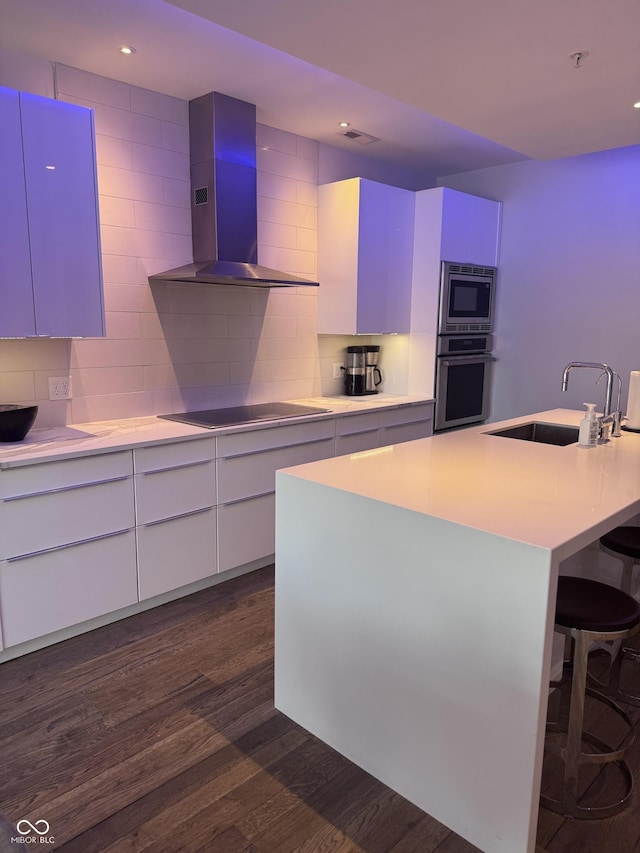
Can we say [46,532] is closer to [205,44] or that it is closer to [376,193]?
[205,44]

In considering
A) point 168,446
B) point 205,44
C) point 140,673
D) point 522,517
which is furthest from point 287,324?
point 522,517

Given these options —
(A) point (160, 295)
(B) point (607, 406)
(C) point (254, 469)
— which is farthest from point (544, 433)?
(A) point (160, 295)

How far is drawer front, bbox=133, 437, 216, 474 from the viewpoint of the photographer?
8.91 feet

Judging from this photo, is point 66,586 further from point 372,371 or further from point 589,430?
point 372,371

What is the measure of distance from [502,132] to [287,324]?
1713 millimetres

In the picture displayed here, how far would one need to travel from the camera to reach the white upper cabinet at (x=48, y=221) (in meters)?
2.38

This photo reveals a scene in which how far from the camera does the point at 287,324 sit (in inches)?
157

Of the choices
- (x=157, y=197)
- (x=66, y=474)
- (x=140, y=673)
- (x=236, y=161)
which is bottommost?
(x=140, y=673)

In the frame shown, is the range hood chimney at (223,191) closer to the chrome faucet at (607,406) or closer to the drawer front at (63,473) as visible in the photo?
the drawer front at (63,473)

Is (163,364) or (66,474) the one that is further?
(163,364)

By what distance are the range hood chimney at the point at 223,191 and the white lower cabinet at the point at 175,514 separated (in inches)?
38.3

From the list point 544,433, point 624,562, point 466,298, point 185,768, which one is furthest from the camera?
point 466,298

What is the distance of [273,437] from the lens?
10.8ft

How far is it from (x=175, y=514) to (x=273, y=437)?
70 centimetres
